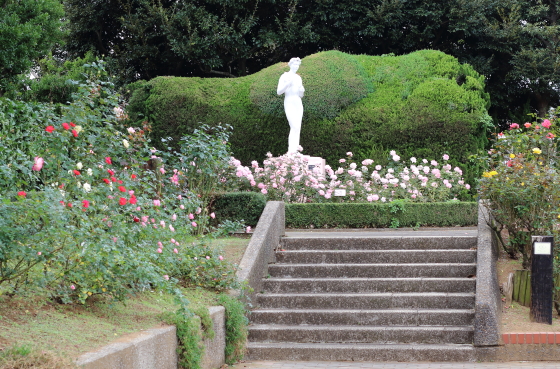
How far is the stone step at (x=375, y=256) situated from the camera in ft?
26.1

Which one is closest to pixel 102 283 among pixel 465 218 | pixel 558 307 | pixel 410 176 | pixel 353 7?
pixel 558 307

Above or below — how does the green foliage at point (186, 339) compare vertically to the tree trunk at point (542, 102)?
below

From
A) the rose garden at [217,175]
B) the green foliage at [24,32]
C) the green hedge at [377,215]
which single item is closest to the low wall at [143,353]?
the rose garden at [217,175]

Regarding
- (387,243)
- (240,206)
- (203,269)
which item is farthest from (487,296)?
(240,206)

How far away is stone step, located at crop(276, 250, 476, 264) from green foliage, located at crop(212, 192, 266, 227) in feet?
5.68

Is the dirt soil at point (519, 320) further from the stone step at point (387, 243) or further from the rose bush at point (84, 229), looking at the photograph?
the rose bush at point (84, 229)

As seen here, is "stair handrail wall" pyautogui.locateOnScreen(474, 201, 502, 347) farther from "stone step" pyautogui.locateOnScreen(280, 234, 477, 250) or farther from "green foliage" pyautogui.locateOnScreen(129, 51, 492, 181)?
"green foliage" pyautogui.locateOnScreen(129, 51, 492, 181)

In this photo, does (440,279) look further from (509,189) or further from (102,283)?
(102,283)

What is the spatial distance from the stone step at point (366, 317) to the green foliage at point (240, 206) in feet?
9.66

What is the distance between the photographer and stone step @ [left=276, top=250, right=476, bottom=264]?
7.96m

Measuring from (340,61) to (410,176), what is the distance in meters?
4.50

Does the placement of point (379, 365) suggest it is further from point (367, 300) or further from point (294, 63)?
point (294, 63)

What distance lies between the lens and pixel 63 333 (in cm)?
387

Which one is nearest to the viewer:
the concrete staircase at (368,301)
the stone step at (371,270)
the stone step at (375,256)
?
the concrete staircase at (368,301)
